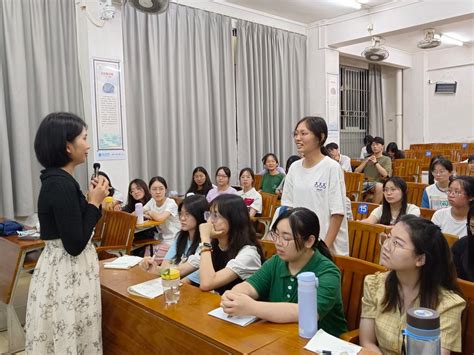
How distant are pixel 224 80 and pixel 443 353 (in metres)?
5.03

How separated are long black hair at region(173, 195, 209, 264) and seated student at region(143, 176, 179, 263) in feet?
3.93

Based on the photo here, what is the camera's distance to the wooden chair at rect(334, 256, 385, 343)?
1.72m

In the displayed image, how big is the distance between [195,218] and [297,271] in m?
0.82

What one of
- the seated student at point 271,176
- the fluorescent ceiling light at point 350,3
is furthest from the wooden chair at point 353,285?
the fluorescent ceiling light at point 350,3

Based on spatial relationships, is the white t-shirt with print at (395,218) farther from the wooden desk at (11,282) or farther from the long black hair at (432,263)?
the wooden desk at (11,282)

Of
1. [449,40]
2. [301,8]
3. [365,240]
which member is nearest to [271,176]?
[365,240]

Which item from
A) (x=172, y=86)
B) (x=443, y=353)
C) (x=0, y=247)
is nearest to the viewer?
(x=443, y=353)

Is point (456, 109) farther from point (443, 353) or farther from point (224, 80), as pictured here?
point (443, 353)

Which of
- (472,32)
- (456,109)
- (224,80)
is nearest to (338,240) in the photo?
(224,80)

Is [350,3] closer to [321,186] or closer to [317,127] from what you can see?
[317,127]

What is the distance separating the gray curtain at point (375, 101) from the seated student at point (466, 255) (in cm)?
795

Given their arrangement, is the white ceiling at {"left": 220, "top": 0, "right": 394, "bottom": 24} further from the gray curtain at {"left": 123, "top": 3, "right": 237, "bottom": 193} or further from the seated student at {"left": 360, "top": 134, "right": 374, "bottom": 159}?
the seated student at {"left": 360, "top": 134, "right": 374, "bottom": 159}

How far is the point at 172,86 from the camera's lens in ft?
17.3

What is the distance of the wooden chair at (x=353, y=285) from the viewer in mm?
1721
